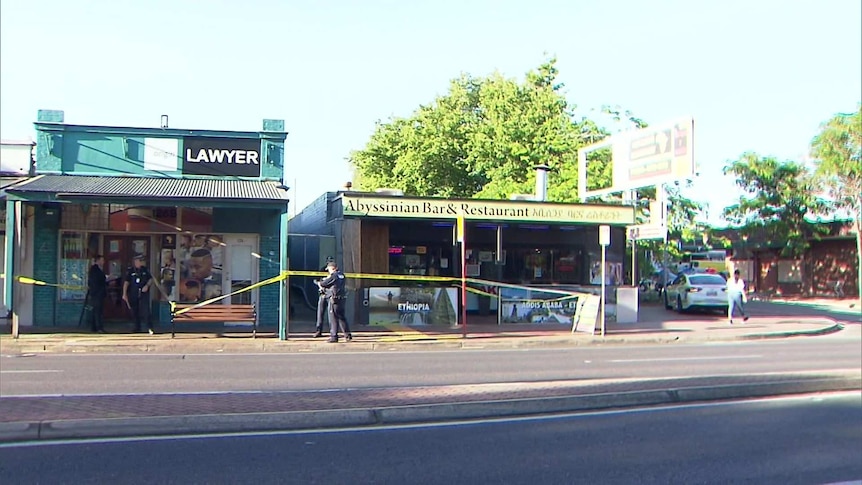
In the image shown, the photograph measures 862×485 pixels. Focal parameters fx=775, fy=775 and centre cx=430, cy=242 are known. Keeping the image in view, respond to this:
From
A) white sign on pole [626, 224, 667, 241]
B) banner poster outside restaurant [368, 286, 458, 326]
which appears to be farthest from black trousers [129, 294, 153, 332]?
white sign on pole [626, 224, 667, 241]

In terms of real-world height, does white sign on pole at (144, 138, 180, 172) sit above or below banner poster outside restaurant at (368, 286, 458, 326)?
above

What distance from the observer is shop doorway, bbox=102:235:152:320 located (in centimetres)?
1970

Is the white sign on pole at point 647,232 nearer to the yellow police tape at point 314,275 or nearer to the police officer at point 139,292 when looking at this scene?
the yellow police tape at point 314,275

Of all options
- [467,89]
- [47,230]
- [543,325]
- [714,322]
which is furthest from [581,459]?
[467,89]

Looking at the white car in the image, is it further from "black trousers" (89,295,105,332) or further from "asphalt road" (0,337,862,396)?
"black trousers" (89,295,105,332)

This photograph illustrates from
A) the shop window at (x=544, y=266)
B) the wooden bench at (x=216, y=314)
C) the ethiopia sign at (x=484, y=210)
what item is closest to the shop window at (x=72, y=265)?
the wooden bench at (x=216, y=314)

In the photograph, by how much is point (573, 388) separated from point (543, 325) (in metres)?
12.0

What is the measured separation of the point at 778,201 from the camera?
3738cm

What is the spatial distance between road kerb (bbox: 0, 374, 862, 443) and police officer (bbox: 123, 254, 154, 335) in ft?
34.7

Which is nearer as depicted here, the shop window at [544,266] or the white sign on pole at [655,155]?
the white sign on pole at [655,155]

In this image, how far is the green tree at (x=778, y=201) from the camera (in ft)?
121

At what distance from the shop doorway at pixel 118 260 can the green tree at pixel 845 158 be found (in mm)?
27985

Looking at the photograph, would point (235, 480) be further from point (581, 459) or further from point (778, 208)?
point (778, 208)

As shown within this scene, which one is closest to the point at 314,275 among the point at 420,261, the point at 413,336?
the point at 413,336
